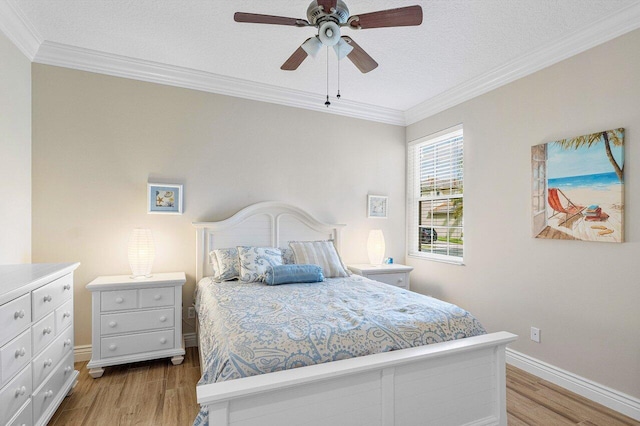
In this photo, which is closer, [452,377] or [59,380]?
[452,377]

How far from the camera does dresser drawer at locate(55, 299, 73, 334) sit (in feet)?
6.85

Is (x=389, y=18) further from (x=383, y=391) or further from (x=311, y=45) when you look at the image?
(x=383, y=391)

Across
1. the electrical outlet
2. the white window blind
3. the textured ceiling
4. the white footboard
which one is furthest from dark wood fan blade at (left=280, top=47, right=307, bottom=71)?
the electrical outlet

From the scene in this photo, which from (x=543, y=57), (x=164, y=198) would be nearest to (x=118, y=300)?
(x=164, y=198)

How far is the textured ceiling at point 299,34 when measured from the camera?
2.21 meters

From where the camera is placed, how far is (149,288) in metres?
2.72

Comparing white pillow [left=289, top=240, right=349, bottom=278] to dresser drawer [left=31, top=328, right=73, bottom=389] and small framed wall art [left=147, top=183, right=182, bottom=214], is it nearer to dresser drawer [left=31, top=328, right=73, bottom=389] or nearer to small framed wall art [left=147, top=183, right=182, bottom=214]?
small framed wall art [left=147, top=183, right=182, bottom=214]

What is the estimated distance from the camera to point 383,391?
151cm

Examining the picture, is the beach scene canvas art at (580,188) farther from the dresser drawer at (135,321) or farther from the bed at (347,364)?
the dresser drawer at (135,321)

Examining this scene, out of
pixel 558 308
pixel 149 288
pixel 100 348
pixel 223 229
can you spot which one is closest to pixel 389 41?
pixel 223 229

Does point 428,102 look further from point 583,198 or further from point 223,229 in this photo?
point 223,229

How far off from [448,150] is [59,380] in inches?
156

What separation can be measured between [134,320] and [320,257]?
1640 millimetres

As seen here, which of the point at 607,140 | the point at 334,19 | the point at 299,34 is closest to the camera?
the point at 334,19
